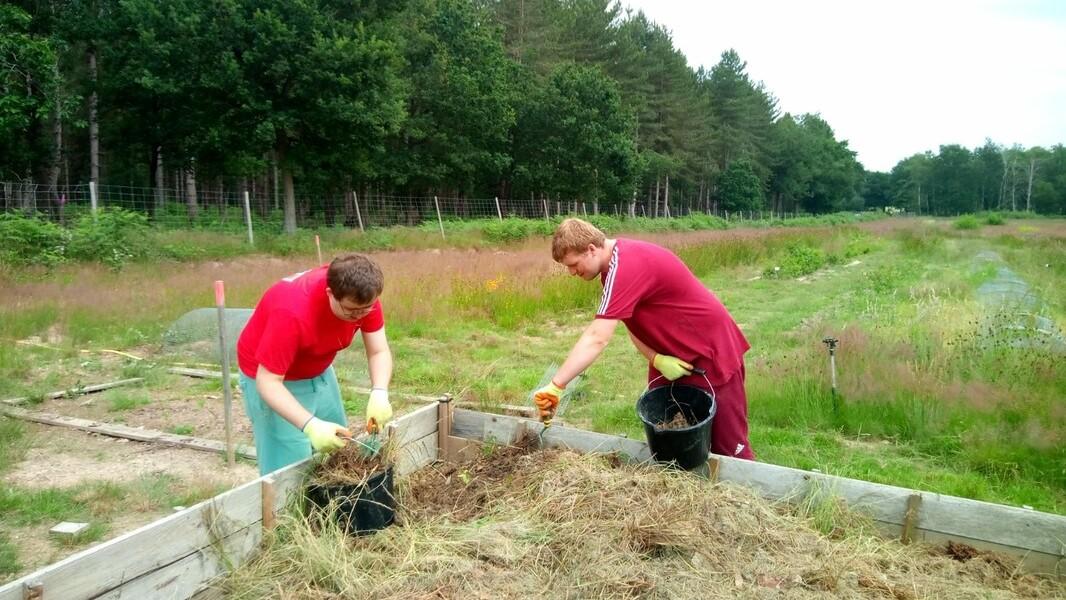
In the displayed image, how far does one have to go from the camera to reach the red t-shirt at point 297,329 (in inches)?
94.1

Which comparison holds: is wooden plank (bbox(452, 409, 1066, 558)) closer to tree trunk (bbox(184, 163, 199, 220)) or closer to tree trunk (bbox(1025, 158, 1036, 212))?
tree trunk (bbox(184, 163, 199, 220))

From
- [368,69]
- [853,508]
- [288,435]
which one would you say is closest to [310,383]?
[288,435]

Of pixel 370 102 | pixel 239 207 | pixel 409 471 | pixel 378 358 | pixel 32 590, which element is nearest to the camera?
pixel 32 590

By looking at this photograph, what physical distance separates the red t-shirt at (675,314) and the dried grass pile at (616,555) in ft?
1.75

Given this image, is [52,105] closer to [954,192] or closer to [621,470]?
[621,470]

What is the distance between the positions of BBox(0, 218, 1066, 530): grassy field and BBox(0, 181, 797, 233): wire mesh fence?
3.25m

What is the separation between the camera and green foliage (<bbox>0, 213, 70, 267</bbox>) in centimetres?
1025

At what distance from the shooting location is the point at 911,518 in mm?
2619

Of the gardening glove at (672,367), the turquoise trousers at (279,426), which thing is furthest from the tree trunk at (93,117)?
the gardening glove at (672,367)

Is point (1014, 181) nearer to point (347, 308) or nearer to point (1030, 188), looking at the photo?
point (1030, 188)

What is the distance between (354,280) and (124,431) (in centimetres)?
344

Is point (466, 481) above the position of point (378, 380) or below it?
below

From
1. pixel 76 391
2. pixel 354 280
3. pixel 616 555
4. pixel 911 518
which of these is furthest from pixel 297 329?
pixel 76 391

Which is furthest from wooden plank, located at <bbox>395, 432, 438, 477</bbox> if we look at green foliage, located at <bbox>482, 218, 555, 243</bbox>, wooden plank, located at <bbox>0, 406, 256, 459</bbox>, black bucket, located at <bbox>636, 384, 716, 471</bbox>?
green foliage, located at <bbox>482, 218, 555, 243</bbox>
